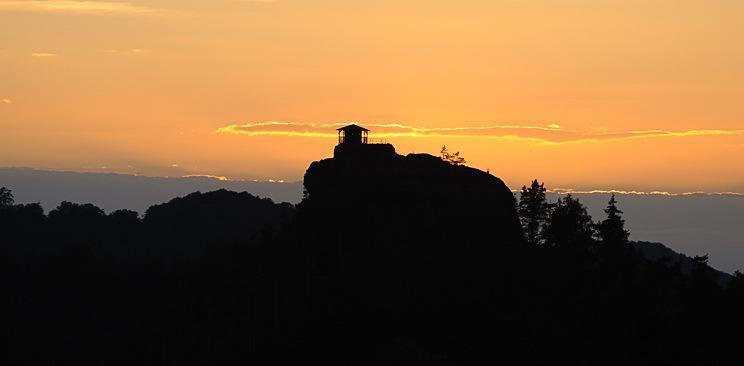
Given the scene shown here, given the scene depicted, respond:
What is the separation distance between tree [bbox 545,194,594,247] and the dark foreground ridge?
0.19 metres

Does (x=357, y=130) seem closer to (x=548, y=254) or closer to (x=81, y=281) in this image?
(x=548, y=254)

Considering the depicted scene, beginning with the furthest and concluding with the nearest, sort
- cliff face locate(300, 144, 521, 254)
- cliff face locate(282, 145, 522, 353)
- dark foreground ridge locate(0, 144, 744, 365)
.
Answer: cliff face locate(300, 144, 521, 254) < cliff face locate(282, 145, 522, 353) < dark foreground ridge locate(0, 144, 744, 365)

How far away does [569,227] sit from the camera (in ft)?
504

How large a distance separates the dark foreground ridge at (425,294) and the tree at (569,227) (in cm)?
19

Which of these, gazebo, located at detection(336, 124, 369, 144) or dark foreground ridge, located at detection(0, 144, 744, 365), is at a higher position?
gazebo, located at detection(336, 124, 369, 144)

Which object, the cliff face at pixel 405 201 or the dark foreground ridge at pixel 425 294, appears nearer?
the dark foreground ridge at pixel 425 294

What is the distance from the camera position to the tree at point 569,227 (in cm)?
15325

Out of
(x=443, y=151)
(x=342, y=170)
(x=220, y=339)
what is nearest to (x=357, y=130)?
(x=342, y=170)

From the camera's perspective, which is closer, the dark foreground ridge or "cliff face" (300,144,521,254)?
the dark foreground ridge

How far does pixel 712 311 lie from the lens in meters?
136

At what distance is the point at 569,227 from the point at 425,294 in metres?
22.9

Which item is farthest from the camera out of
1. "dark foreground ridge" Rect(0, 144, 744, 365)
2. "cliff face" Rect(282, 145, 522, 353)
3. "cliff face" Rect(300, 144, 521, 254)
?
"cliff face" Rect(300, 144, 521, 254)

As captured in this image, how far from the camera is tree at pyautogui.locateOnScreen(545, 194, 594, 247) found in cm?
15325

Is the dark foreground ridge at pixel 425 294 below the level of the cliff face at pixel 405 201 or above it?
below
